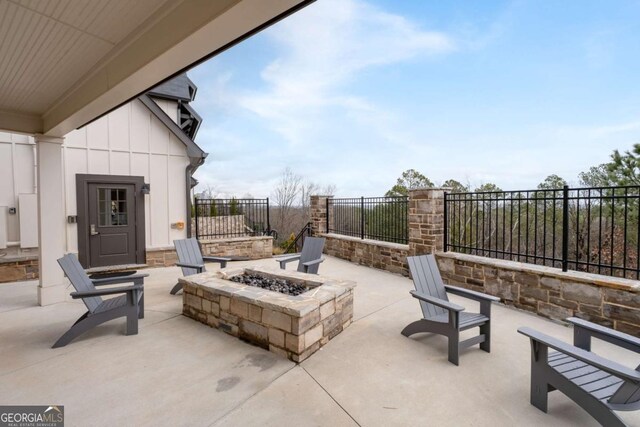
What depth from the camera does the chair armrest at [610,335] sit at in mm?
2094

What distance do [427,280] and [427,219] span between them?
2.27 m

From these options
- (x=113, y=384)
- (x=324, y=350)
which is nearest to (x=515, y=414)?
(x=324, y=350)

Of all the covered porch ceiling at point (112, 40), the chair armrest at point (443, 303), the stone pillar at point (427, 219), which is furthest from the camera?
the stone pillar at point (427, 219)

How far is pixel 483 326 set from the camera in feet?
9.94

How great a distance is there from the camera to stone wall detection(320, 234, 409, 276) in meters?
6.38

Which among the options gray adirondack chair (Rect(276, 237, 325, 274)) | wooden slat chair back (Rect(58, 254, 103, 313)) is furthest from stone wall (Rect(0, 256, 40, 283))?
gray adirondack chair (Rect(276, 237, 325, 274))

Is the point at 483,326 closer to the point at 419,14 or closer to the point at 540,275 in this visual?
the point at 540,275

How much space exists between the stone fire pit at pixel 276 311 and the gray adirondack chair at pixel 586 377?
1830 mm

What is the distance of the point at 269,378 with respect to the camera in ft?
8.30

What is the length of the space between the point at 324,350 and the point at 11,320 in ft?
14.3

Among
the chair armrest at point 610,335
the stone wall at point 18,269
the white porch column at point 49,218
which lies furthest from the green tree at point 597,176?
the stone wall at point 18,269

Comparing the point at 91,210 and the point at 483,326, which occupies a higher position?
the point at 91,210

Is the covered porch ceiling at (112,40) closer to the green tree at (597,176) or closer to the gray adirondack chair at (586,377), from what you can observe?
the gray adirondack chair at (586,377)

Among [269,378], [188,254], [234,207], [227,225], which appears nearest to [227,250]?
[227,225]
